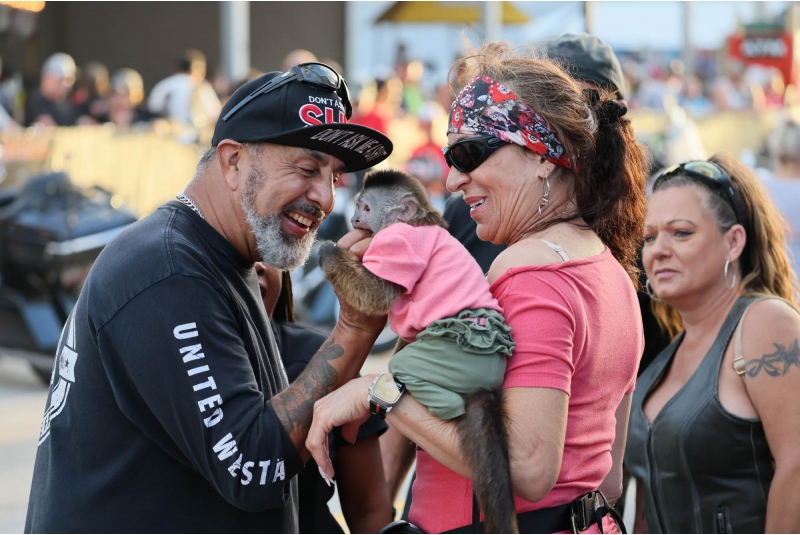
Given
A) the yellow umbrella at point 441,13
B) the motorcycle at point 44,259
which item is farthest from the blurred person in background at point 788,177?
the yellow umbrella at point 441,13

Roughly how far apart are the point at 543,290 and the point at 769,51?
23826 millimetres

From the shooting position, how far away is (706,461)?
3299 millimetres

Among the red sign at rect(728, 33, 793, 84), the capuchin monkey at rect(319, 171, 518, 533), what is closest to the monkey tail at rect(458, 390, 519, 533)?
the capuchin monkey at rect(319, 171, 518, 533)

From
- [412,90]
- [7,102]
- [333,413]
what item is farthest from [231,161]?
[412,90]

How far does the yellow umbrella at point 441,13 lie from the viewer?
20.2 metres

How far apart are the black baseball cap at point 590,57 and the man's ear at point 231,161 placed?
1658mm

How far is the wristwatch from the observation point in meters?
2.26

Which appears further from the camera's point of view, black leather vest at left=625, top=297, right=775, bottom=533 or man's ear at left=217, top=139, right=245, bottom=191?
black leather vest at left=625, top=297, right=775, bottom=533

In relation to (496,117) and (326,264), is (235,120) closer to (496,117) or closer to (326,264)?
(326,264)

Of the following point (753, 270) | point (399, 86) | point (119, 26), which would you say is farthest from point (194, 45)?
point (753, 270)

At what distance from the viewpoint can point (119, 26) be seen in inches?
837

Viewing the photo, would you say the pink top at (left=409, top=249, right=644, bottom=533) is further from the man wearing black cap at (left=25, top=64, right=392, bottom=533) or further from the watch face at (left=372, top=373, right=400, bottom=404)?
the man wearing black cap at (left=25, top=64, right=392, bottom=533)

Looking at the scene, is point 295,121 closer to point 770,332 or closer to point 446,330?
point 446,330

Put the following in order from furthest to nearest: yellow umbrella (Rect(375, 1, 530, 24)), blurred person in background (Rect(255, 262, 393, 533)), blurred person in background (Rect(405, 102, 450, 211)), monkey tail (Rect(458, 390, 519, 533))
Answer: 1. yellow umbrella (Rect(375, 1, 530, 24))
2. blurred person in background (Rect(405, 102, 450, 211))
3. blurred person in background (Rect(255, 262, 393, 533))
4. monkey tail (Rect(458, 390, 519, 533))
